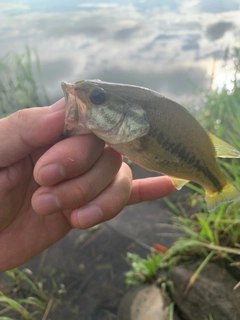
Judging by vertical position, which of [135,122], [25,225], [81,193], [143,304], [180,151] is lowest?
[143,304]

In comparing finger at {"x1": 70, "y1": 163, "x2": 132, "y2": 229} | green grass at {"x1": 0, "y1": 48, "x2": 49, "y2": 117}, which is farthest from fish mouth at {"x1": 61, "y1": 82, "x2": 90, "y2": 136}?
green grass at {"x1": 0, "y1": 48, "x2": 49, "y2": 117}

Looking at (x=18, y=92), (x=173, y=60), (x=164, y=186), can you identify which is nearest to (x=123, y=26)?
(x=173, y=60)

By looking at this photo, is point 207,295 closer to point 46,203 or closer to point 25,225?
point 25,225

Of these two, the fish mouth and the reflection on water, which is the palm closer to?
the fish mouth

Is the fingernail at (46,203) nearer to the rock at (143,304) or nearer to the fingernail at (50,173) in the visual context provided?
the fingernail at (50,173)

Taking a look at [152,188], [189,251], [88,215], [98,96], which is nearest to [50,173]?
[88,215]

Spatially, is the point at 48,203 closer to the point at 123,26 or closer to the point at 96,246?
the point at 96,246
